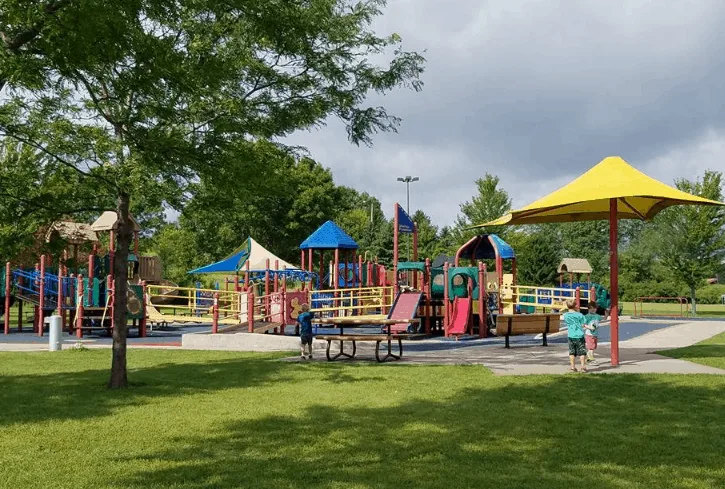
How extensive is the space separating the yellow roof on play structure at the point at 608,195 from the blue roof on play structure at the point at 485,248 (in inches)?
454

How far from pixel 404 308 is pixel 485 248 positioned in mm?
10089

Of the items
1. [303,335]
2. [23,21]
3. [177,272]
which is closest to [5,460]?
[23,21]

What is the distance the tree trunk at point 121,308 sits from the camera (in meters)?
10.8

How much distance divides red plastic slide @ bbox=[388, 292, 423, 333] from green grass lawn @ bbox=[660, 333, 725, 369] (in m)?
7.10

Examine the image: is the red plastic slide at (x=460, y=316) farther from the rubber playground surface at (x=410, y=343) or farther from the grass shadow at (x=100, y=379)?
the grass shadow at (x=100, y=379)

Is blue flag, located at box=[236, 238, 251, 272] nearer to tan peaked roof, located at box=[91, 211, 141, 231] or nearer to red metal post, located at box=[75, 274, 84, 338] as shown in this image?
tan peaked roof, located at box=[91, 211, 141, 231]

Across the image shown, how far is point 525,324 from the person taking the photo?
17891mm

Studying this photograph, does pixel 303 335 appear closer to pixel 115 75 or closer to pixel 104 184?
pixel 104 184

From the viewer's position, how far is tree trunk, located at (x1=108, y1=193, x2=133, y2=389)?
10.8 metres

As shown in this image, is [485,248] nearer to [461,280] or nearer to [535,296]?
[535,296]

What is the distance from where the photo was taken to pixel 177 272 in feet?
182

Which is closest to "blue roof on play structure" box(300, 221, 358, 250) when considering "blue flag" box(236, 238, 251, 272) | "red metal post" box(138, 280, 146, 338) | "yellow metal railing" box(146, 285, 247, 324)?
"yellow metal railing" box(146, 285, 247, 324)

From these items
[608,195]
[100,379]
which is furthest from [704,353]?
[100,379]

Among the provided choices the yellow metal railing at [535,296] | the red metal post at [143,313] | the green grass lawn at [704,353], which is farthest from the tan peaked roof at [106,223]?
the green grass lawn at [704,353]
